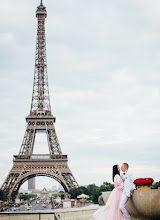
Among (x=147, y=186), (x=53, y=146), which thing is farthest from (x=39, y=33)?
(x=147, y=186)

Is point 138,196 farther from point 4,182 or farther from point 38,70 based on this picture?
point 38,70

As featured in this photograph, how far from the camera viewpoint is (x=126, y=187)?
745 centimetres

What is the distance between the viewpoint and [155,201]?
753cm

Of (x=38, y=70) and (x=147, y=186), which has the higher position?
(x=38, y=70)

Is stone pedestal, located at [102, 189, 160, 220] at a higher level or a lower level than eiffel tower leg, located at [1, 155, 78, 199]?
lower

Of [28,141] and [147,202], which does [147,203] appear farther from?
[28,141]

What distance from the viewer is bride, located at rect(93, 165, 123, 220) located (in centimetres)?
743

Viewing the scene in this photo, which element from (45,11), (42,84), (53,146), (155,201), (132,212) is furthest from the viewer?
(45,11)

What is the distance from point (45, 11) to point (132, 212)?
233 feet

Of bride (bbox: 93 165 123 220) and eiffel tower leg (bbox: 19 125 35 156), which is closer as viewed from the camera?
bride (bbox: 93 165 123 220)

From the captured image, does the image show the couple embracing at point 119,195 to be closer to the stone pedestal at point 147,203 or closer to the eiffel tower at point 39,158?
the stone pedestal at point 147,203

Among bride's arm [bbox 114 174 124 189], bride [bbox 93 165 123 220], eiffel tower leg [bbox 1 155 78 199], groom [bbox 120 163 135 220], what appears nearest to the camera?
groom [bbox 120 163 135 220]

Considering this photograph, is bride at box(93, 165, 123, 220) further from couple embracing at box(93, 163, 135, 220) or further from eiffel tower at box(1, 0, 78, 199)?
eiffel tower at box(1, 0, 78, 199)

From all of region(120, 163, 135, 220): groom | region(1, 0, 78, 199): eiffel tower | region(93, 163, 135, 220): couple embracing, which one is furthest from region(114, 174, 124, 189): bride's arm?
region(1, 0, 78, 199): eiffel tower
